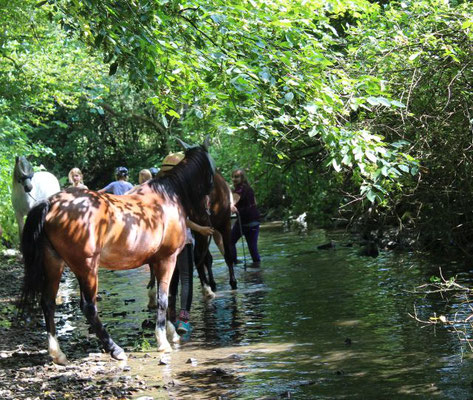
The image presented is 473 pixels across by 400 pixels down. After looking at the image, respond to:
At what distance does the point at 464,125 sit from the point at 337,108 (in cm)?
253

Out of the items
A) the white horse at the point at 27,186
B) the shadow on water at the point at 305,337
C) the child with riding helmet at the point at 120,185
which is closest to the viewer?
the shadow on water at the point at 305,337

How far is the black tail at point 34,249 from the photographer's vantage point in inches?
267

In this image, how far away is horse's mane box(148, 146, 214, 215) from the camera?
8.00m

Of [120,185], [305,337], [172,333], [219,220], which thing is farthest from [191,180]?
[219,220]

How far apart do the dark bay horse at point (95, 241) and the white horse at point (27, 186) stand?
4088 mm

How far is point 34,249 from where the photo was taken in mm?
6852

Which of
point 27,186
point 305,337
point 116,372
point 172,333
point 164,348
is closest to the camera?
point 116,372

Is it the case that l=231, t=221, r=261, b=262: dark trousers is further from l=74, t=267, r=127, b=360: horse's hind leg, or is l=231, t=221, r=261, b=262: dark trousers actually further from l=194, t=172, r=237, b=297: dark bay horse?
l=74, t=267, r=127, b=360: horse's hind leg

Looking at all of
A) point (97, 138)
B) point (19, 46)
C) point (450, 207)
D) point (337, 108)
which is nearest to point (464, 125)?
point (450, 207)

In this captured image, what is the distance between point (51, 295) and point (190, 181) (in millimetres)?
2132

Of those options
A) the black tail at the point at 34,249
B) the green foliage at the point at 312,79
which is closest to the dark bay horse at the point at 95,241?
the black tail at the point at 34,249

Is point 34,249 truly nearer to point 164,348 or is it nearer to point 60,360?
point 60,360

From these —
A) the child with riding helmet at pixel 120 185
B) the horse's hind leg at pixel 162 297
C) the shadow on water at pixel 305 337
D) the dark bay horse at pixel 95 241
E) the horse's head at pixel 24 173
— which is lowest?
the shadow on water at pixel 305 337

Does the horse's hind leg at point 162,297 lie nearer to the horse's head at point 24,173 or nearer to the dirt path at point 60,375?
the dirt path at point 60,375
